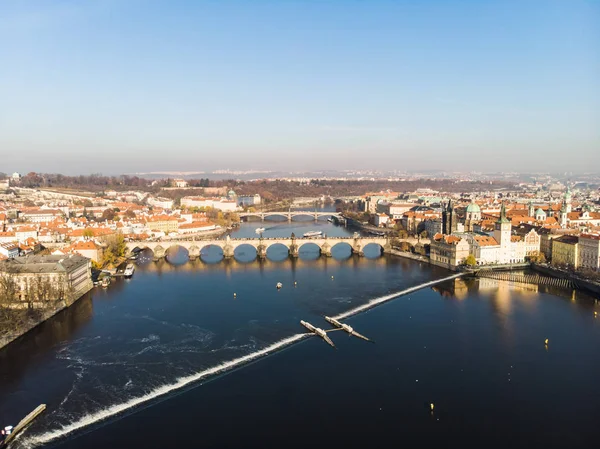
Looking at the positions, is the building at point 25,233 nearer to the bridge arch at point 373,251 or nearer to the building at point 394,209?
the bridge arch at point 373,251

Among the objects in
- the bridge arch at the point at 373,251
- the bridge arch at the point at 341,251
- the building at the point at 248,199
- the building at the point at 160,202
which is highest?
the building at the point at 160,202

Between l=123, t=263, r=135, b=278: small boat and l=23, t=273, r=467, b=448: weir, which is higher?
l=123, t=263, r=135, b=278: small boat

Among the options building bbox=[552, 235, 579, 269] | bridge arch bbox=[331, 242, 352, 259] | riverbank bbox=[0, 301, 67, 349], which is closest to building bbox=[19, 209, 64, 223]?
bridge arch bbox=[331, 242, 352, 259]

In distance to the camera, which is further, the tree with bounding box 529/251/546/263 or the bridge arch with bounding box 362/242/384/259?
the bridge arch with bounding box 362/242/384/259

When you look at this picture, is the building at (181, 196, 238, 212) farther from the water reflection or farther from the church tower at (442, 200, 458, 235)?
the water reflection

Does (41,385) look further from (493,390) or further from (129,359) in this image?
(493,390)

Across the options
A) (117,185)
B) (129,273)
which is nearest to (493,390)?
(129,273)

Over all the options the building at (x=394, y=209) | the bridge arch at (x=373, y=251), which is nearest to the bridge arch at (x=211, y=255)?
the bridge arch at (x=373, y=251)
